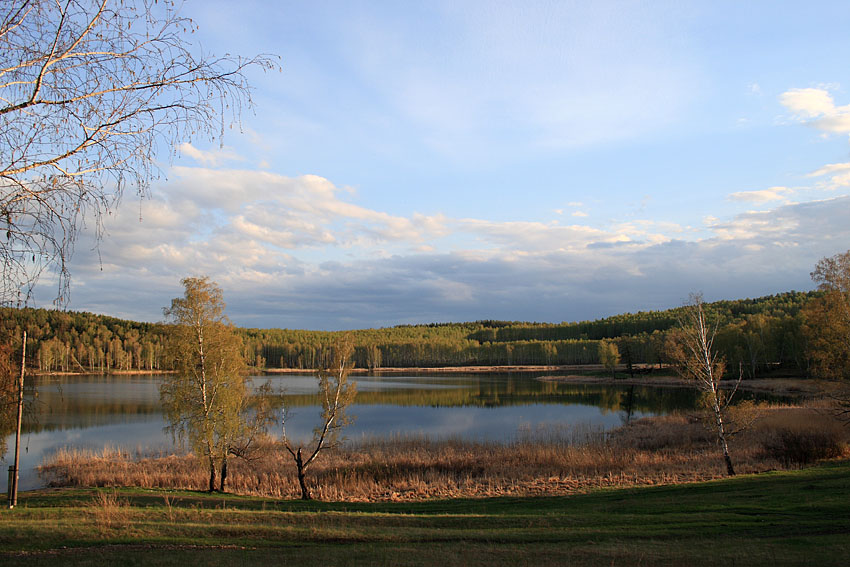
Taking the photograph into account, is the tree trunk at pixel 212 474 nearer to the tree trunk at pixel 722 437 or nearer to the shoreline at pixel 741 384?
the tree trunk at pixel 722 437

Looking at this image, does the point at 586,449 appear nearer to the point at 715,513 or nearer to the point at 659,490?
the point at 659,490

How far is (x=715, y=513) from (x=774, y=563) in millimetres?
5033

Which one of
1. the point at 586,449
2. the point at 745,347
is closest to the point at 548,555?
the point at 586,449

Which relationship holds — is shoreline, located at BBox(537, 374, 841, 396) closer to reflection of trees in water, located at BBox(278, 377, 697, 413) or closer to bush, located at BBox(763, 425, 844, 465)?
bush, located at BBox(763, 425, 844, 465)

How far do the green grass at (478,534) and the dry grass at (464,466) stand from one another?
5.45m

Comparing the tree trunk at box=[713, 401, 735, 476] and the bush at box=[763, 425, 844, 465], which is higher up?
the tree trunk at box=[713, 401, 735, 476]

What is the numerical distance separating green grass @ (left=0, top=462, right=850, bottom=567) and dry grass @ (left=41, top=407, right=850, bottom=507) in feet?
17.9

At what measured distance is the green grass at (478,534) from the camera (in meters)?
9.52

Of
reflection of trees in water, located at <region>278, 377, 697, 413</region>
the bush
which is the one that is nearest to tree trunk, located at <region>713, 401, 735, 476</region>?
the bush

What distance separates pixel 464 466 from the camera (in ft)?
86.4

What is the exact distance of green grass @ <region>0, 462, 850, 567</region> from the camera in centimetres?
952

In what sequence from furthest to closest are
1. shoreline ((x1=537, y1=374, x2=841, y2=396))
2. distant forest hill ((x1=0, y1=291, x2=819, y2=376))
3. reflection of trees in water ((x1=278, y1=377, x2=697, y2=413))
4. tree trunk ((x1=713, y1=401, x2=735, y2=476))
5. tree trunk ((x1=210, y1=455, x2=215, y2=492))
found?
shoreline ((x1=537, y1=374, x2=841, y2=396)) < reflection of trees in water ((x1=278, y1=377, x2=697, y2=413)) < distant forest hill ((x1=0, y1=291, x2=819, y2=376)) < tree trunk ((x1=713, y1=401, x2=735, y2=476)) < tree trunk ((x1=210, y1=455, x2=215, y2=492))

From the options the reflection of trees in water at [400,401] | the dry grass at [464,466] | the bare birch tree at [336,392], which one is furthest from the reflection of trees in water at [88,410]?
the bare birch tree at [336,392]

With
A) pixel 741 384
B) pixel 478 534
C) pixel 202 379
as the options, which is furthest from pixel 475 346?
pixel 478 534
